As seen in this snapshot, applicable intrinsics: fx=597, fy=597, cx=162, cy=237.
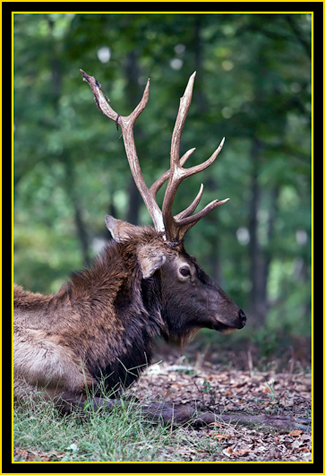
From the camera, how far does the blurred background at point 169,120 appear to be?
10578 millimetres

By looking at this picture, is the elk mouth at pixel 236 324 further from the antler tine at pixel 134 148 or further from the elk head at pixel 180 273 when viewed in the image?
the antler tine at pixel 134 148

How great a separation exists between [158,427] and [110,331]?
888mm

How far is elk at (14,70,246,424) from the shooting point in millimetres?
4500

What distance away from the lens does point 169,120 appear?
1130 cm

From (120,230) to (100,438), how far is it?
6.42ft

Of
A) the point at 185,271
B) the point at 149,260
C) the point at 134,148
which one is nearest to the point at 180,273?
the point at 185,271

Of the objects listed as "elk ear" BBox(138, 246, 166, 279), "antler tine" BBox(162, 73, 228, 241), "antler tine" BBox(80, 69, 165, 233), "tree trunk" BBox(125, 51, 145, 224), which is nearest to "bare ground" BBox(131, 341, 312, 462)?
"elk ear" BBox(138, 246, 166, 279)

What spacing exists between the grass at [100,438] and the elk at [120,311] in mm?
221

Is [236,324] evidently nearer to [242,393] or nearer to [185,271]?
[185,271]

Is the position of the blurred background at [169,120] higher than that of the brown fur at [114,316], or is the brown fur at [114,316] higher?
the blurred background at [169,120]

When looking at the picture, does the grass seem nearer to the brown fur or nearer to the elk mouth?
the brown fur
